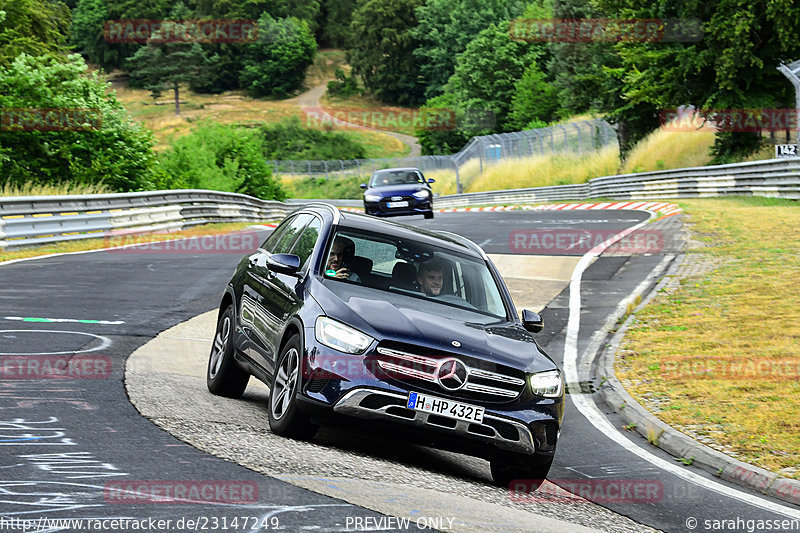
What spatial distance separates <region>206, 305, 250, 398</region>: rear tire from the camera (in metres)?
9.12

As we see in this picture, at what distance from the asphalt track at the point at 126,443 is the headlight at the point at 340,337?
1116mm

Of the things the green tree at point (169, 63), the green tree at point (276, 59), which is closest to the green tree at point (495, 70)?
the green tree at point (169, 63)

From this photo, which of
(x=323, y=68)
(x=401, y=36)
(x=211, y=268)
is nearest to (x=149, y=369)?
(x=211, y=268)

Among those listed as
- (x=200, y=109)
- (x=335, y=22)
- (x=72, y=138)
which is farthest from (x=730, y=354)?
(x=335, y=22)

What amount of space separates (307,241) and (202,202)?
76.7 ft

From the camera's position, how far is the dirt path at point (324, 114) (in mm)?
124625

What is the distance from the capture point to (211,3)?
17000 centimetres

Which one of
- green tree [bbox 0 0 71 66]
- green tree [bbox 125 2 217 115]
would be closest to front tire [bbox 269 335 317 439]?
green tree [bbox 0 0 71 66]

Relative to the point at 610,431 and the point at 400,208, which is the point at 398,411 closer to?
the point at 610,431

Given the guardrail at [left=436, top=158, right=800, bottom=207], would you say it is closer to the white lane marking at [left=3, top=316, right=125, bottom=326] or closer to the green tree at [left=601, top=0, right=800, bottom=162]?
the green tree at [left=601, top=0, right=800, bottom=162]

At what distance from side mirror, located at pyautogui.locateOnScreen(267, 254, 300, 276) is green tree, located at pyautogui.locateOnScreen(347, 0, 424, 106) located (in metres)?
139

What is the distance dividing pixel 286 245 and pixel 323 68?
168102 millimetres

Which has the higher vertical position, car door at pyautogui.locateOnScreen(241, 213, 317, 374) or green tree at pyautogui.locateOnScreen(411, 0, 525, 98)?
green tree at pyautogui.locateOnScreen(411, 0, 525, 98)

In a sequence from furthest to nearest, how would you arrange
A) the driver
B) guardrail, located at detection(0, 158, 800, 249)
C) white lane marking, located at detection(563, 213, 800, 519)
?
guardrail, located at detection(0, 158, 800, 249), the driver, white lane marking, located at detection(563, 213, 800, 519)
